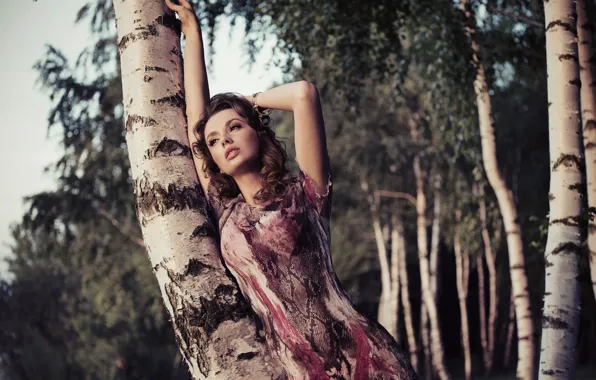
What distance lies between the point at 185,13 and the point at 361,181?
22.1m

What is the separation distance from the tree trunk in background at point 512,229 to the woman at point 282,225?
725 centimetres

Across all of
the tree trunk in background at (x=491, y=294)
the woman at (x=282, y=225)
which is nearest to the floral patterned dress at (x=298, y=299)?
the woman at (x=282, y=225)

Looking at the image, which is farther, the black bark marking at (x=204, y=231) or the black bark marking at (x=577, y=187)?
the black bark marking at (x=577, y=187)

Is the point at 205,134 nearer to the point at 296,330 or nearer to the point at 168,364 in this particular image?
Result: the point at 296,330

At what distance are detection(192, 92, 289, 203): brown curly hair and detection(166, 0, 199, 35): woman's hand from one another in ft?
0.97

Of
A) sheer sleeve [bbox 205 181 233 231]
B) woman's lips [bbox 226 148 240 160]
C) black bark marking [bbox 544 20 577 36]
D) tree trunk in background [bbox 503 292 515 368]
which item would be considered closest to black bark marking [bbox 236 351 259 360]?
sheer sleeve [bbox 205 181 233 231]

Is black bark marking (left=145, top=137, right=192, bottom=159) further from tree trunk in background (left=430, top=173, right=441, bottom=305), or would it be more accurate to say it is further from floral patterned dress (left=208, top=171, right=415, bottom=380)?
tree trunk in background (left=430, top=173, right=441, bottom=305)

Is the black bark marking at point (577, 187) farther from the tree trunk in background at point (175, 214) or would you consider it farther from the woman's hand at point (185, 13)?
the tree trunk in background at point (175, 214)

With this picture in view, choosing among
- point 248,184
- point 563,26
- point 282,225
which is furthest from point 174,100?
point 563,26

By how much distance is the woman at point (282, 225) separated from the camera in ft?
9.26

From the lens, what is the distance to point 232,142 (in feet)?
10.1

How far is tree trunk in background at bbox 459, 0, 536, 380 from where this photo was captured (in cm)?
998

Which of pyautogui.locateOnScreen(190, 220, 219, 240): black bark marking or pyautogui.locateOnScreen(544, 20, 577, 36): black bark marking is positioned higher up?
pyautogui.locateOnScreen(544, 20, 577, 36): black bark marking

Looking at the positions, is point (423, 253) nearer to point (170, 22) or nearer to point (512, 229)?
point (512, 229)
